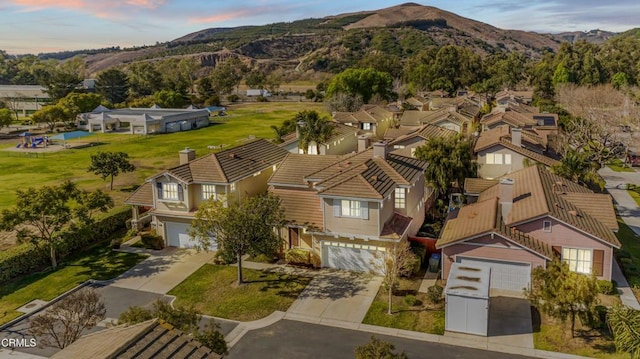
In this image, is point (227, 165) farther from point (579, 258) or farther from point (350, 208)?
point (579, 258)

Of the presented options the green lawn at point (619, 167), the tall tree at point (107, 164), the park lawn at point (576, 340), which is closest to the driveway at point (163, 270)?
the park lawn at point (576, 340)

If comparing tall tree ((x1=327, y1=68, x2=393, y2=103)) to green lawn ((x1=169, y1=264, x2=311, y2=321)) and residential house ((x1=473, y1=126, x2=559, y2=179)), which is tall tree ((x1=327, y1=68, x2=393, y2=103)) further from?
green lawn ((x1=169, y1=264, x2=311, y2=321))

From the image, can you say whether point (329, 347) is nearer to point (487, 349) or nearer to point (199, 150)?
point (487, 349)

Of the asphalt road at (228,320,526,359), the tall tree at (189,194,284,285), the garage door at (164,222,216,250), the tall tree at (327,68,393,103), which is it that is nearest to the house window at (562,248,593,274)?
the asphalt road at (228,320,526,359)

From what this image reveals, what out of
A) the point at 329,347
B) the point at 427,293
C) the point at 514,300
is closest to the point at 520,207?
the point at 514,300

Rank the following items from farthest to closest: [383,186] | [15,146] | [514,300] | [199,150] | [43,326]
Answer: [15,146] < [199,150] < [383,186] < [514,300] < [43,326]

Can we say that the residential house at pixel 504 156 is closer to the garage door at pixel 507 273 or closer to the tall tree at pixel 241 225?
the garage door at pixel 507 273

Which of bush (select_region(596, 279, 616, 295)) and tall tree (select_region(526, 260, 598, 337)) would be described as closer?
tall tree (select_region(526, 260, 598, 337))
